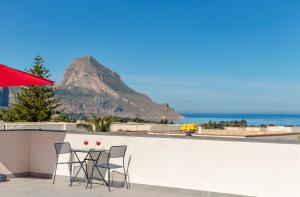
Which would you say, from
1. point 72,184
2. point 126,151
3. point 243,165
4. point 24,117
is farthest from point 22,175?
point 24,117

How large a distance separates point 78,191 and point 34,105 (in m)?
26.6

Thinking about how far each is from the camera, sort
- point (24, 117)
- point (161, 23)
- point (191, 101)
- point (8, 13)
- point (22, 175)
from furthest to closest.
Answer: point (191, 101), point (161, 23), point (24, 117), point (8, 13), point (22, 175)

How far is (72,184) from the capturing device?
7652mm

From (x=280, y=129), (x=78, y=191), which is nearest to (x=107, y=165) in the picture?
(x=78, y=191)

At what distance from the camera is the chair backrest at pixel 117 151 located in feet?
23.1

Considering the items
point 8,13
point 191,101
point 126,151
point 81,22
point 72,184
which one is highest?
point 81,22

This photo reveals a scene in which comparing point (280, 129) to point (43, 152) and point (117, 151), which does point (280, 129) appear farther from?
point (117, 151)

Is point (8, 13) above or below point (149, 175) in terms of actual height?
above

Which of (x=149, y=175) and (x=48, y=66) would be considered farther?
(x=48, y=66)

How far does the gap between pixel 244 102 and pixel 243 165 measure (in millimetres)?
Answer: 49307

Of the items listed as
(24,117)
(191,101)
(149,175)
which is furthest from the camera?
(191,101)

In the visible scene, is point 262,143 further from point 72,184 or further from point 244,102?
point 244,102

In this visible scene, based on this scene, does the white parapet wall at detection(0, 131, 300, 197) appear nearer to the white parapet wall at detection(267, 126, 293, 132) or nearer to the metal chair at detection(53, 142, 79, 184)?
Result: the metal chair at detection(53, 142, 79, 184)

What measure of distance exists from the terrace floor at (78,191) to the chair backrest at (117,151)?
54 centimetres
